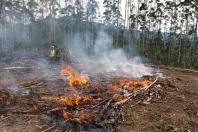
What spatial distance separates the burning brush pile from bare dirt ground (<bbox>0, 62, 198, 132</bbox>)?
1.19 ft

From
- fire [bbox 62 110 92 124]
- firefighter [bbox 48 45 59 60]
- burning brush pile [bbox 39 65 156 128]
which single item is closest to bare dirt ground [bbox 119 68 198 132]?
burning brush pile [bbox 39 65 156 128]

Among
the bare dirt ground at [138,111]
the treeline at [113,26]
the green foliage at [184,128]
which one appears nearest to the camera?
the green foliage at [184,128]

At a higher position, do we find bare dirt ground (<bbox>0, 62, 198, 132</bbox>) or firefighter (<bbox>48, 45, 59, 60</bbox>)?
firefighter (<bbox>48, 45, 59, 60</bbox>)

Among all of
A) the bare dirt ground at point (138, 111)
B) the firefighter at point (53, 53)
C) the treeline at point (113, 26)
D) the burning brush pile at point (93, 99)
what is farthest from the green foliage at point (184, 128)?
the treeline at point (113, 26)

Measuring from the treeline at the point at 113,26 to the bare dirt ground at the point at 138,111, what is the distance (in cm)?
2635

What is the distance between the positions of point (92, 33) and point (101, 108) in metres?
38.5

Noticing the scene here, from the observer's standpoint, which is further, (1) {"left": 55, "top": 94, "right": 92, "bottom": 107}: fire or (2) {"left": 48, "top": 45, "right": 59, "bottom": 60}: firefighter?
(2) {"left": 48, "top": 45, "right": 59, "bottom": 60}: firefighter

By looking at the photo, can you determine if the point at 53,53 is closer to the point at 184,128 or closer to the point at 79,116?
the point at 79,116

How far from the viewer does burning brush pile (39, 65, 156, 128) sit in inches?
395

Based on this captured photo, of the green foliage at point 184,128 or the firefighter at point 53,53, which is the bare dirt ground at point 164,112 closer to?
the green foliage at point 184,128

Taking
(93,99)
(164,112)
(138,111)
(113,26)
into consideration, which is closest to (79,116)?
(93,99)

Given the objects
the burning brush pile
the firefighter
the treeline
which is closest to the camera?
the burning brush pile

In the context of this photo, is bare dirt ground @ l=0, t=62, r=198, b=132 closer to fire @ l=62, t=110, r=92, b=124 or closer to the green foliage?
the green foliage

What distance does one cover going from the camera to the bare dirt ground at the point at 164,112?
1006cm
